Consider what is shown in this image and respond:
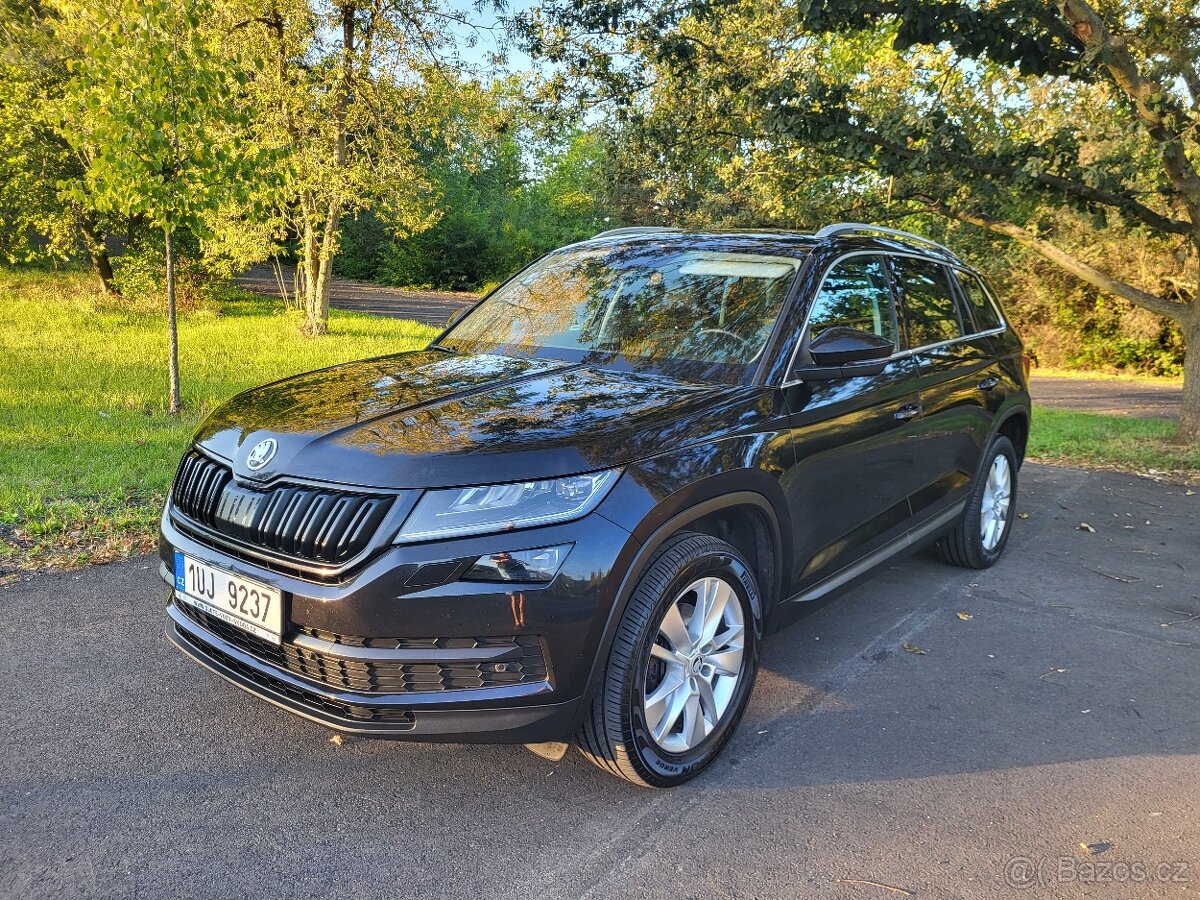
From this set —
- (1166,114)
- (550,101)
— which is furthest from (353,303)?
(1166,114)

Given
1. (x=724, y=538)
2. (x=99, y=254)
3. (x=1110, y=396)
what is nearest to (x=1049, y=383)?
(x=1110, y=396)

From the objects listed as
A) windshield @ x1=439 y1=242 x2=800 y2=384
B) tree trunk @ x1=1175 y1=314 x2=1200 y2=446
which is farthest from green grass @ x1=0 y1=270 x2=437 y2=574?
tree trunk @ x1=1175 y1=314 x2=1200 y2=446

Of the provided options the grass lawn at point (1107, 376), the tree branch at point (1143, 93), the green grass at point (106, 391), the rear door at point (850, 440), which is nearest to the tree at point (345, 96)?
the green grass at point (106, 391)

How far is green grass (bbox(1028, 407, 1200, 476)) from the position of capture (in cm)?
866

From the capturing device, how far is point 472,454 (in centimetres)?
258

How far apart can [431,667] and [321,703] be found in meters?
0.38

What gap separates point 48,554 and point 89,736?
84.4 inches

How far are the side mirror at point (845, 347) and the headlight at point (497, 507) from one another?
4.03 ft

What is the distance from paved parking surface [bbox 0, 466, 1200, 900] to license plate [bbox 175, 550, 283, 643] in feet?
1.83

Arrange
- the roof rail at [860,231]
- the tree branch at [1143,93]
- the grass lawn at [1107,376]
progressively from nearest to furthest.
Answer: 1. the roof rail at [860,231]
2. the tree branch at [1143,93]
3. the grass lawn at [1107,376]

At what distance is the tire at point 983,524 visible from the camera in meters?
5.04

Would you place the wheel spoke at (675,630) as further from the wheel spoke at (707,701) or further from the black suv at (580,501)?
the wheel spoke at (707,701)

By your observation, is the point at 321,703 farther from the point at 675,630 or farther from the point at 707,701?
the point at 707,701

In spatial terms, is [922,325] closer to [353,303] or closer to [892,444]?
[892,444]
